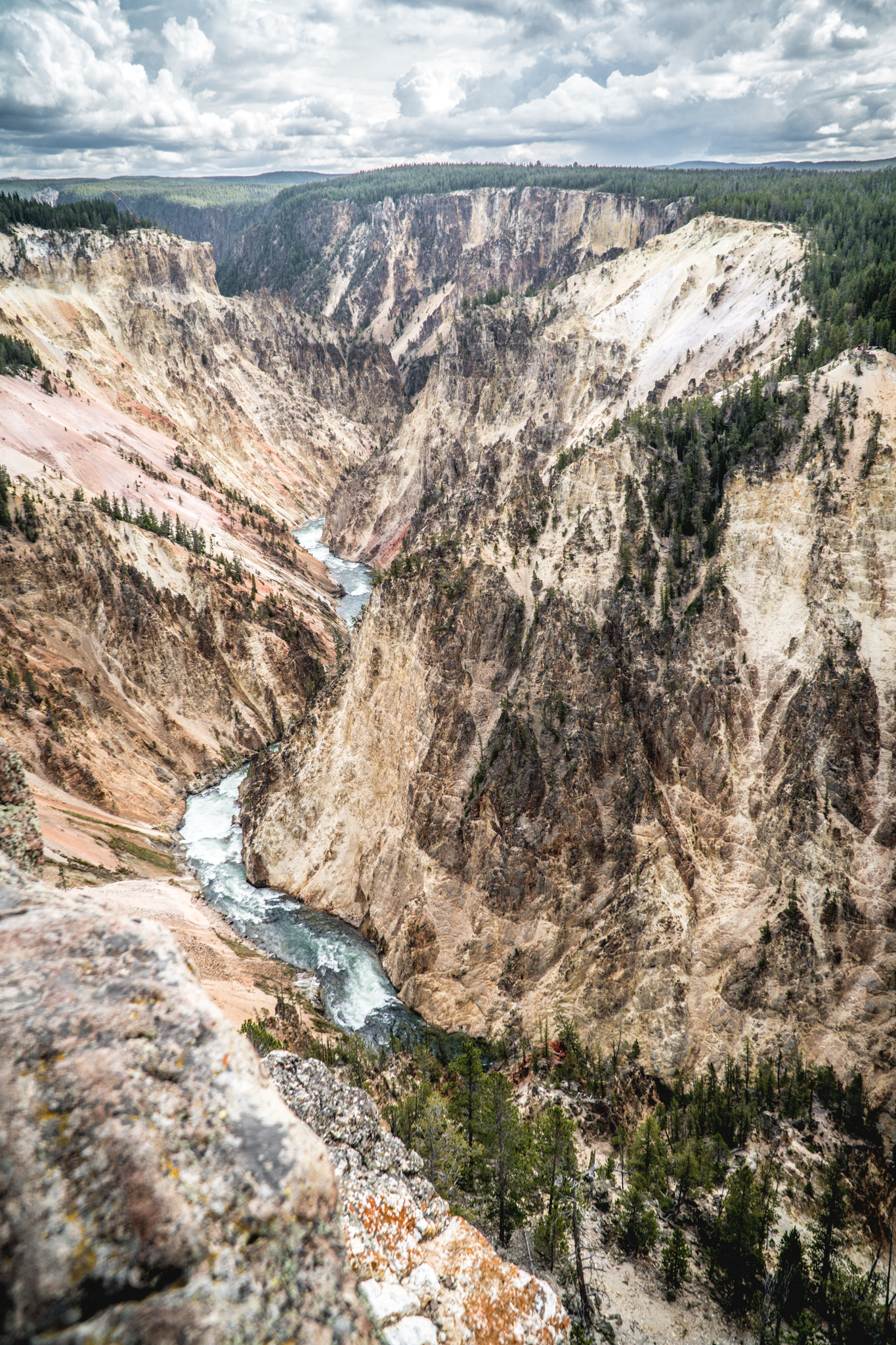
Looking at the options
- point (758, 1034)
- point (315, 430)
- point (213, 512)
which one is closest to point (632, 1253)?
point (758, 1034)

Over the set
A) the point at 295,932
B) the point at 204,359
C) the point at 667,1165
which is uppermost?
the point at 204,359

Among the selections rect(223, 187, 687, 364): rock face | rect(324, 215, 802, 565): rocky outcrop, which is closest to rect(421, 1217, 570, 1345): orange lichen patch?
rect(324, 215, 802, 565): rocky outcrop

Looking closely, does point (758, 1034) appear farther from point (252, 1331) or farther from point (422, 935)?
point (252, 1331)

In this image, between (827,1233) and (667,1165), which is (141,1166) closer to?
(827,1233)

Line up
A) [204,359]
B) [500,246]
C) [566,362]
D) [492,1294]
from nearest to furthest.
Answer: [492,1294]
[566,362]
[204,359]
[500,246]

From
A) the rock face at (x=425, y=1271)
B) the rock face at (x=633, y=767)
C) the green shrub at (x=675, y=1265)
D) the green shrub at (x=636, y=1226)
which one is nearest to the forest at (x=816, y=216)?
the rock face at (x=633, y=767)

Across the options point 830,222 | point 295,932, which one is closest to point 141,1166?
point 295,932
